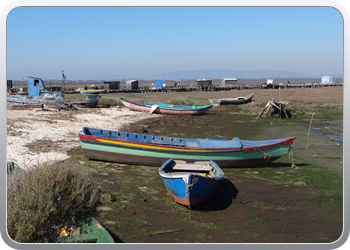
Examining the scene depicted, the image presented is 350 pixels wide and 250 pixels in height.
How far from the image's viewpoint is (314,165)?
1378 centimetres

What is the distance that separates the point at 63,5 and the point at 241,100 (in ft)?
113

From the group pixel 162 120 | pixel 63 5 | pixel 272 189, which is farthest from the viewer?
pixel 162 120

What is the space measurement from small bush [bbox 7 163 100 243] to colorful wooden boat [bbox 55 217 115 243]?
0.30 meters

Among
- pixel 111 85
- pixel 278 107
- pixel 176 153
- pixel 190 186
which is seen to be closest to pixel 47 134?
pixel 176 153

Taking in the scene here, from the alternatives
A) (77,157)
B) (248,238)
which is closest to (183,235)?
(248,238)

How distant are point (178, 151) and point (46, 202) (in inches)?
284

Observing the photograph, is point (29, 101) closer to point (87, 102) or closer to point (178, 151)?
point (87, 102)

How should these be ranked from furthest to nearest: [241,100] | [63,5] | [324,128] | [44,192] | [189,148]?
[241,100] < [324,128] < [189,148] < [44,192] < [63,5]

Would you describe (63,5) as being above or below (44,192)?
above

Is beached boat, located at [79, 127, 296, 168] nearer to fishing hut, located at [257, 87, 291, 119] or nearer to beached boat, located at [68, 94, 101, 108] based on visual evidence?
fishing hut, located at [257, 87, 291, 119]

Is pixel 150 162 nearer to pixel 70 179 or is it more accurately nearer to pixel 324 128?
pixel 70 179

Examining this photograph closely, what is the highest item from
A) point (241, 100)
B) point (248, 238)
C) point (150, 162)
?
point (241, 100)

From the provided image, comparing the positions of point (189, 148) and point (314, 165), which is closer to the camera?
point (189, 148)

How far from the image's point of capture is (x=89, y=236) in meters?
5.92
